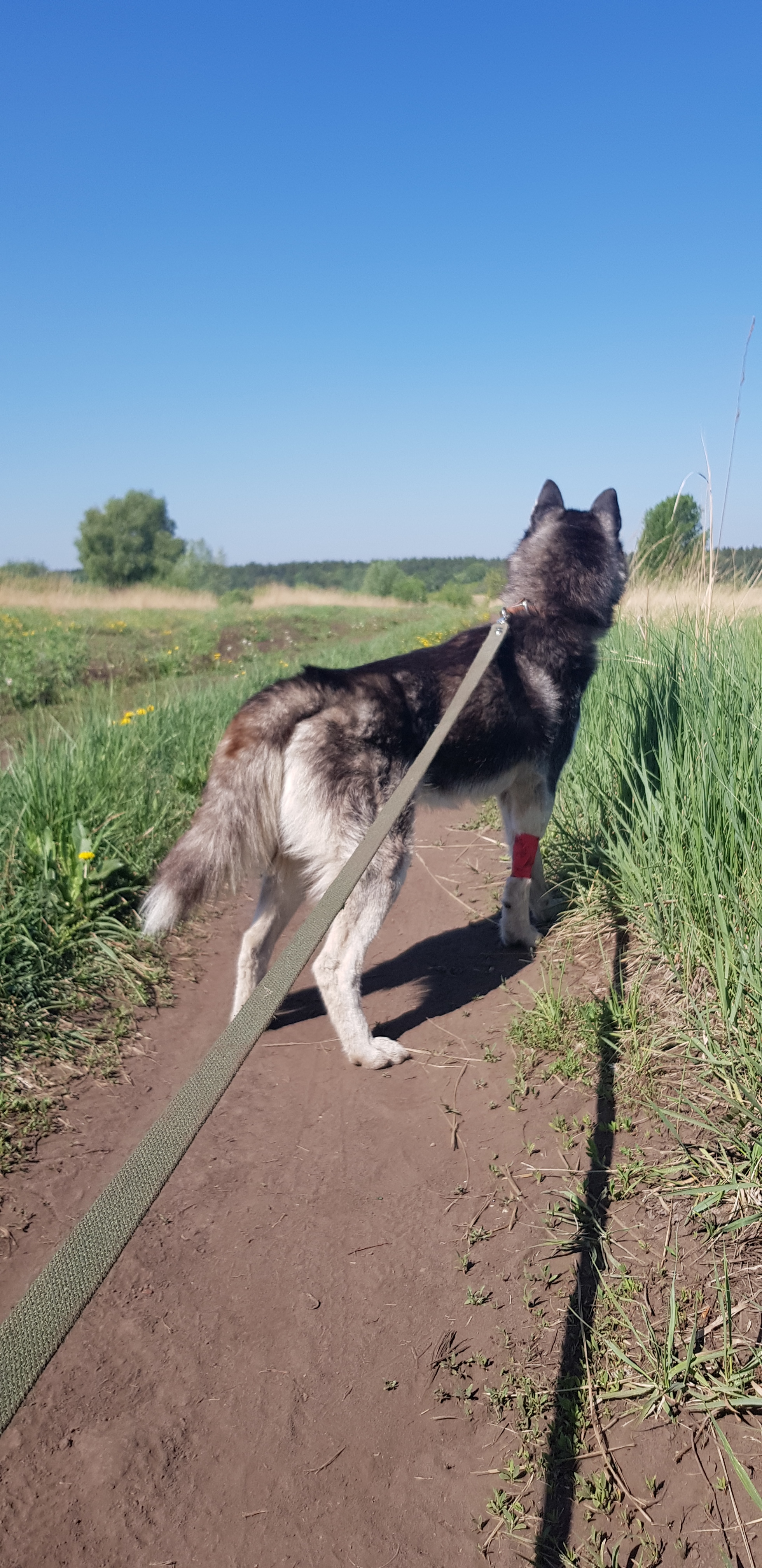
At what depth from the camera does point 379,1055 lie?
307cm

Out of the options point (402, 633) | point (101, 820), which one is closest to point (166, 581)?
point (402, 633)

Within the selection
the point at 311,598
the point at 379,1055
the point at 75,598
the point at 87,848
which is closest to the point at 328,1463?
the point at 379,1055

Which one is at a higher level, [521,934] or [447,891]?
[521,934]

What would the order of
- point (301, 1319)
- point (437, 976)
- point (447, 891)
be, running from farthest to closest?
point (447, 891)
point (437, 976)
point (301, 1319)

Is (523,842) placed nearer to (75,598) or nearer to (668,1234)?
(668,1234)

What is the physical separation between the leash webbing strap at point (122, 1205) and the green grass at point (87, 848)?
7.05 feet

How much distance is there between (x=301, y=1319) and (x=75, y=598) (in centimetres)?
2727

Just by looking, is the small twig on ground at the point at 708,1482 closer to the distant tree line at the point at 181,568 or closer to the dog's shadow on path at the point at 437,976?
the dog's shadow on path at the point at 437,976

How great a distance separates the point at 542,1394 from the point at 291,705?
83.1 inches

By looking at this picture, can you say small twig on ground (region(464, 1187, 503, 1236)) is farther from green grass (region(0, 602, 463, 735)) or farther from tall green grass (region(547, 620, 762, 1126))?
green grass (region(0, 602, 463, 735))

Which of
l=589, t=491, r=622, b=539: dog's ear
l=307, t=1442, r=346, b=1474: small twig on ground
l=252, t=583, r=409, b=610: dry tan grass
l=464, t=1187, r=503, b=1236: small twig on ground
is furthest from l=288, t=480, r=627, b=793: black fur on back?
l=252, t=583, r=409, b=610: dry tan grass

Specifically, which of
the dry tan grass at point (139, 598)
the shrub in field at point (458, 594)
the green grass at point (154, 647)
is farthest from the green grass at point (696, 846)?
the shrub in field at point (458, 594)

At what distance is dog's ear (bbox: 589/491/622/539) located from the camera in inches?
160

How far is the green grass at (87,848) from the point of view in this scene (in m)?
3.19
